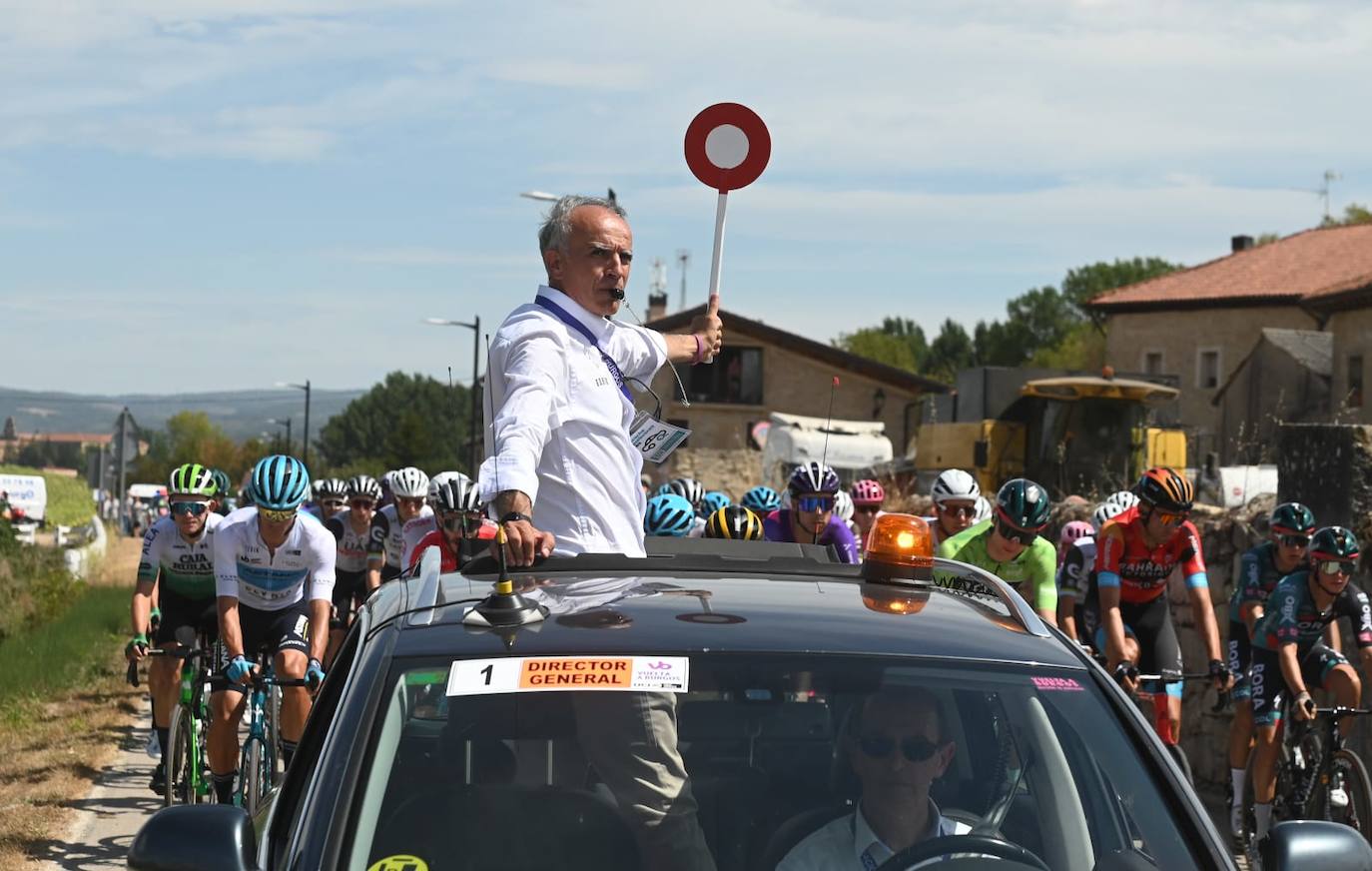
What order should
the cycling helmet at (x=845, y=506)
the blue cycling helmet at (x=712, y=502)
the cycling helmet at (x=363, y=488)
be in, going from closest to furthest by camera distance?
the cycling helmet at (x=845, y=506)
the blue cycling helmet at (x=712, y=502)
the cycling helmet at (x=363, y=488)

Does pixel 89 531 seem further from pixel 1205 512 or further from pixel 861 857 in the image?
pixel 861 857

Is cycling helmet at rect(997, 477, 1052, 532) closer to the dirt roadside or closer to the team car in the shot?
the dirt roadside

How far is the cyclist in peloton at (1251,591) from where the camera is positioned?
10.2 meters

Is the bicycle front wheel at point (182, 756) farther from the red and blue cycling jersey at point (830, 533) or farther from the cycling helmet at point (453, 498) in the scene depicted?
the red and blue cycling jersey at point (830, 533)

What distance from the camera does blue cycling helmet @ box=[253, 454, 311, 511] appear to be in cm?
930

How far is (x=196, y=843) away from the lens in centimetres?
325

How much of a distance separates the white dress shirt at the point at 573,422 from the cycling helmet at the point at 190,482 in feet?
19.7

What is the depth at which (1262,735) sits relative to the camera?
33.3ft

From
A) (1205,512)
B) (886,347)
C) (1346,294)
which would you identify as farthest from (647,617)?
(886,347)

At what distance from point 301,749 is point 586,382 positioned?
64.6 inches

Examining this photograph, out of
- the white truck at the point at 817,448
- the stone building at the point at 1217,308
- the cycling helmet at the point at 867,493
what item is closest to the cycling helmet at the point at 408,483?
the cycling helmet at the point at 867,493

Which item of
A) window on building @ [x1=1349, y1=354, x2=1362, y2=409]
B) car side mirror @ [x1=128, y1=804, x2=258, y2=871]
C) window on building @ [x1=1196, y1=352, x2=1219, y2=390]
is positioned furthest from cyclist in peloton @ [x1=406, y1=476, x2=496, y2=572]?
window on building @ [x1=1196, y1=352, x2=1219, y2=390]

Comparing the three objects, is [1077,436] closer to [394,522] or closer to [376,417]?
[394,522]

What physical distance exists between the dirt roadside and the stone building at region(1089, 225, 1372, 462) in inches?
1925
